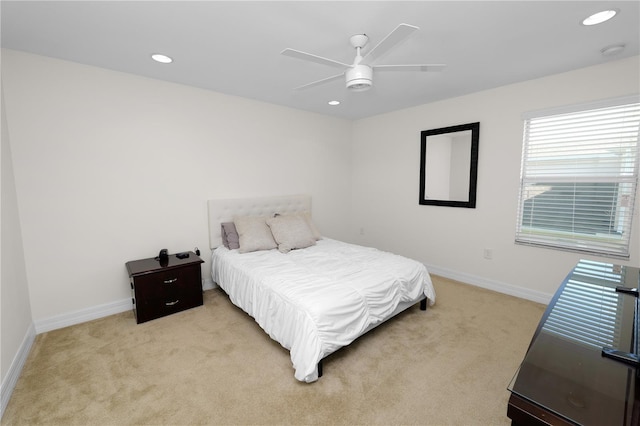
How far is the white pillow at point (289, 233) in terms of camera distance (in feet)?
11.1

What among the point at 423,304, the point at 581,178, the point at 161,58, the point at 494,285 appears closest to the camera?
the point at 161,58

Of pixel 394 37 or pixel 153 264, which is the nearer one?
pixel 394 37

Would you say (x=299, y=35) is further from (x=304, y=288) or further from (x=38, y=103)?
(x=38, y=103)

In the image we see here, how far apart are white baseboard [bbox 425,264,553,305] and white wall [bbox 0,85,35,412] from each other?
14.2 ft

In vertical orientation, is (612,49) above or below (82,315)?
above

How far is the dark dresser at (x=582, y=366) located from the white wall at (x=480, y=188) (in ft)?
5.64

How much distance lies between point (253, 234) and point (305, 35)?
2153mm

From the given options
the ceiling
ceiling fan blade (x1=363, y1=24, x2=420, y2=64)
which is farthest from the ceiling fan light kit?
the ceiling

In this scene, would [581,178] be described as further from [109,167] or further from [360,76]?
[109,167]

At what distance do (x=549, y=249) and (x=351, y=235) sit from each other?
9.48 ft

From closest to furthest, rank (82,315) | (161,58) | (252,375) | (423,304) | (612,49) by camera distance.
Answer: (252,375) < (612,49) < (161,58) < (82,315) < (423,304)

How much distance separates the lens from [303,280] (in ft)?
7.77

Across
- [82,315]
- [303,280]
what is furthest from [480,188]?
[82,315]

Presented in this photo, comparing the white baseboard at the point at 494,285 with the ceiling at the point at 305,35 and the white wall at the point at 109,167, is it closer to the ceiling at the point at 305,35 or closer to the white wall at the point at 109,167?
the ceiling at the point at 305,35
